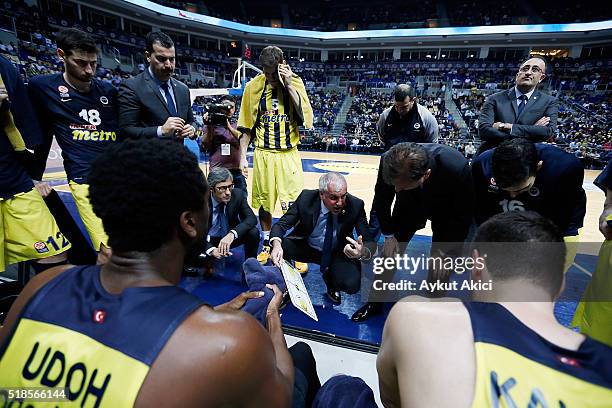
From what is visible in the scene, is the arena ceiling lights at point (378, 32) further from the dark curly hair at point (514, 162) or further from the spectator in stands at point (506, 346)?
the spectator in stands at point (506, 346)

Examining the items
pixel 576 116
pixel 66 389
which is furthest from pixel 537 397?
pixel 576 116

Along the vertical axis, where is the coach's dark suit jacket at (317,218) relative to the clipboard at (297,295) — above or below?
above

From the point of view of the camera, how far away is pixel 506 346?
0.82 metres

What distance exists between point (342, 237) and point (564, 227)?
169 cm

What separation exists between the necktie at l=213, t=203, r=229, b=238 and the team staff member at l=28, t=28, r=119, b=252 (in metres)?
1.12

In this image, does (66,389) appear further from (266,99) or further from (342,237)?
(266,99)

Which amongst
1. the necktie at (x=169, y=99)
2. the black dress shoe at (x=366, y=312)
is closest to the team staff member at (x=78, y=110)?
the necktie at (x=169, y=99)

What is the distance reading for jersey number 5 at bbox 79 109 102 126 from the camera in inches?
102

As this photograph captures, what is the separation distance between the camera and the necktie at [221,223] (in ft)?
11.5

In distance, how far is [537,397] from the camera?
78cm

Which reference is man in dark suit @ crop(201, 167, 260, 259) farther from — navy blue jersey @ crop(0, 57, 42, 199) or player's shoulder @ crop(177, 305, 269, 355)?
player's shoulder @ crop(177, 305, 269, 355)

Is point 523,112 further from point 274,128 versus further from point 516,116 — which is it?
point 274,128

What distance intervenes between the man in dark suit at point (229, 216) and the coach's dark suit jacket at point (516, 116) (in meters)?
2.44

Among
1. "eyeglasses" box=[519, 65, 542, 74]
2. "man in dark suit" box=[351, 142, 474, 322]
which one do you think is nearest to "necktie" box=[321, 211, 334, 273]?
"man in dark suit" box=[351, 142, 474, 322]
